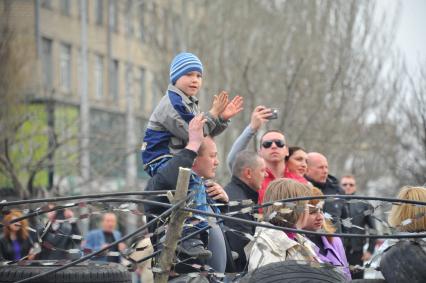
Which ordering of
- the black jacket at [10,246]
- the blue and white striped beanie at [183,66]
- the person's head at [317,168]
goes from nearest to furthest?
the blue and white striped beanie at [183,66], the person's head at [317,168], the black jacket at [10,246]

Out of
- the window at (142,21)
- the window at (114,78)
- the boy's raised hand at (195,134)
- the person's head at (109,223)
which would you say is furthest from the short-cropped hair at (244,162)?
the window at (114,78)

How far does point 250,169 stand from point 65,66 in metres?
39.1

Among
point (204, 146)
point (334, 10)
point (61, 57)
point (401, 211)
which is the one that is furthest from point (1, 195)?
point (61, 57)

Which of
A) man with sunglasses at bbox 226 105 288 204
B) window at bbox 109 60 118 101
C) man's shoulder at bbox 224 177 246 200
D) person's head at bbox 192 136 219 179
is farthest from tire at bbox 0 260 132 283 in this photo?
window at bbox 109 60 118 101

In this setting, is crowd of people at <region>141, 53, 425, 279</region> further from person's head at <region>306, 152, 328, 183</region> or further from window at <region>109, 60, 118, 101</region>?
window at <region>109, 60, 118, 101</region>

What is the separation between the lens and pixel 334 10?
119 ft

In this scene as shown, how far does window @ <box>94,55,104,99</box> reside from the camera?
49.5m

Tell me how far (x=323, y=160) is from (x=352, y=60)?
22739mm

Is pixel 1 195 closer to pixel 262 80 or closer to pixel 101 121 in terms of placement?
pixel 262 80

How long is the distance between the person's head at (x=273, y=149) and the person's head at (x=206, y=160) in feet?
8.49

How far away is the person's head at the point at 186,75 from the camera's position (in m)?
7.62

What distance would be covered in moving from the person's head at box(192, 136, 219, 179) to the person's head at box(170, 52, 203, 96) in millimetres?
335

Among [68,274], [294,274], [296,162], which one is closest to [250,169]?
[296,162]

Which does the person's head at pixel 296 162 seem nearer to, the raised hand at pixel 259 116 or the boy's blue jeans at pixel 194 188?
the raised hand at pixel 259 116
